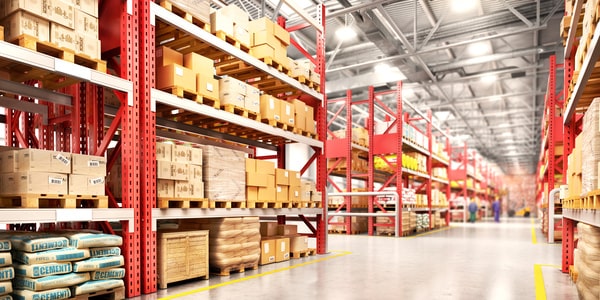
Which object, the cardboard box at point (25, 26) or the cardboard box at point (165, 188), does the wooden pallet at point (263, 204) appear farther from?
the cardboard box at point (25, 26)

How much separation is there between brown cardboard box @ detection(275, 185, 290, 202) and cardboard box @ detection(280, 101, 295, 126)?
1196 millimetres

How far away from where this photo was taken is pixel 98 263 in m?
4.75

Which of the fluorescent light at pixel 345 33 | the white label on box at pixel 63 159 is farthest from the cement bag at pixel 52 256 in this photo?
the fluorescent light at pixel 345 33

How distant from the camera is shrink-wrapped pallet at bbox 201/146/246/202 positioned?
6.50m

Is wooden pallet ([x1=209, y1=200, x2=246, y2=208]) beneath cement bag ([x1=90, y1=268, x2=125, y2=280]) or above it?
above

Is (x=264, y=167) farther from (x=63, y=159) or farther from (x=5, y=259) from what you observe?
(x=5, y=259)

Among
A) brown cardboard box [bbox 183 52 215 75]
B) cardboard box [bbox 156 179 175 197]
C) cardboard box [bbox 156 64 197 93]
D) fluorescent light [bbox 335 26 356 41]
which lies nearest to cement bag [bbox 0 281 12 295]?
cardboard box [bbox 156 179 175 197]

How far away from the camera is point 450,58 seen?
1744 cm

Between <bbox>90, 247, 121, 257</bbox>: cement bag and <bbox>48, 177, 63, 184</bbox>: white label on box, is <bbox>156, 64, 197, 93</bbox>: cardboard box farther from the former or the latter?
<bbox>90, 247, 121, 257</bbox>: cement bag

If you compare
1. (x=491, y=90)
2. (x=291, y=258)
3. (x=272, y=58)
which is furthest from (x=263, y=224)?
(x=491, y=90)

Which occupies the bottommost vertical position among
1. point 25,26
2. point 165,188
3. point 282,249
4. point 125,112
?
point 282,249

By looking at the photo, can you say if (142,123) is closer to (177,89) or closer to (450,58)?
(177,89)

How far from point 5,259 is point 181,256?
2.21 m

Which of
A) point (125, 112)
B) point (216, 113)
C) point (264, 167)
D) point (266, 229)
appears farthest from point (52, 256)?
point (266, 229)
